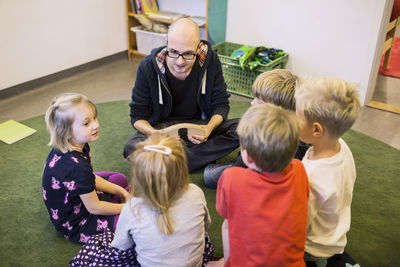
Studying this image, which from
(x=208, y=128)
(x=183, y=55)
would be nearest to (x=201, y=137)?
(x=208, y=128)

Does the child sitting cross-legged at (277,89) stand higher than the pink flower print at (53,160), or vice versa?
the child sitting cross-legged at (277,89)

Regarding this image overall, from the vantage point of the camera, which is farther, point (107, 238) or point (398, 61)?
point (398, 61)

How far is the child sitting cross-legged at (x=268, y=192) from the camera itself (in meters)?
0.99

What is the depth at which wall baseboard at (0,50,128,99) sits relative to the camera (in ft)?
9.91

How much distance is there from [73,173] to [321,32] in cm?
225

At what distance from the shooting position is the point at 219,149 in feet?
6.77

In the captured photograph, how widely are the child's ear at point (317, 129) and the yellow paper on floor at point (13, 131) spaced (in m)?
1.94

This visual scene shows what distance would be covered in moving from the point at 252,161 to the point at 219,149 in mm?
1027

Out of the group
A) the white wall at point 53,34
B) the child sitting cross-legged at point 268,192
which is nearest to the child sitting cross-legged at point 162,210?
the child sitting cross-legged at point 268,192

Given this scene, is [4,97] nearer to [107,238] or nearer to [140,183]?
[107,238]

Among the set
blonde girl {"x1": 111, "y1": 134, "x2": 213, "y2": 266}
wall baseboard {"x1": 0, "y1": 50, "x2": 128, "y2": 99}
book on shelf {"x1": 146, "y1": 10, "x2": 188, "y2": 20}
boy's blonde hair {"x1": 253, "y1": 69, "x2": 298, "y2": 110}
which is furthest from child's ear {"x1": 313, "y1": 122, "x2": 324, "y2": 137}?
wall baseboard {"x1": 0, "y1": 50, "x2": 128, "y2": 99}

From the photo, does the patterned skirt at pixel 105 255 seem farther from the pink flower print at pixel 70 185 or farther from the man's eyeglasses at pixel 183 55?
the man's eyeglasses at pixel 183 55

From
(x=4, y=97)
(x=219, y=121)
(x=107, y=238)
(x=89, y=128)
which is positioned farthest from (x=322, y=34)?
(x=4, y=97)

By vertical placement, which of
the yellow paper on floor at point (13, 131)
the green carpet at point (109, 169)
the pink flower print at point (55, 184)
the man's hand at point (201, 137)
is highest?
the pink flower print at point (55, 184)
